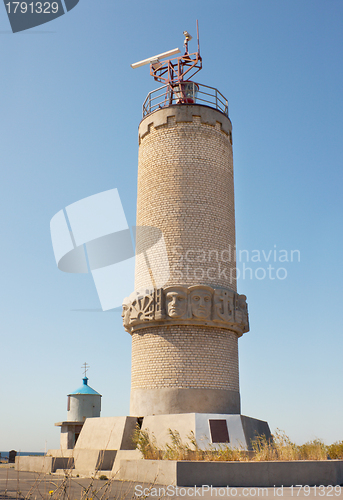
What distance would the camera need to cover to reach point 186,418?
1620 cm

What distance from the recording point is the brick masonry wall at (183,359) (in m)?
18.4

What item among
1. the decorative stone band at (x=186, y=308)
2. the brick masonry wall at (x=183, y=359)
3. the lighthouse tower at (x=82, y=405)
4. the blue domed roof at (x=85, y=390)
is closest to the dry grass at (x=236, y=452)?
the brick masonry wall at (x=183, y=359)

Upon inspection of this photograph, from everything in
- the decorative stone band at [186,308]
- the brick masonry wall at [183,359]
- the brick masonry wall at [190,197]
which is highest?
the brick masonry wall at [190,197]

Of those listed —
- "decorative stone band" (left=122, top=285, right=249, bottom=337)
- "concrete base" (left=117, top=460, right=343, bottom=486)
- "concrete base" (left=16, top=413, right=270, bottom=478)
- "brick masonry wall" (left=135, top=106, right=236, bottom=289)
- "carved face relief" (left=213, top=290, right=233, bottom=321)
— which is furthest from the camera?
"brick masonry wall" (left=135, top=106, right=236, bottom=289)

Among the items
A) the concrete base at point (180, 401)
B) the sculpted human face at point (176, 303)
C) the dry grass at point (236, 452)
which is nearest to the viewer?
the dry grass at point (236, 452)

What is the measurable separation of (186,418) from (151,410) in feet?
8.13

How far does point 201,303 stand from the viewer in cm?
1880

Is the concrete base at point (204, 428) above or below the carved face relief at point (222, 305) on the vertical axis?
below

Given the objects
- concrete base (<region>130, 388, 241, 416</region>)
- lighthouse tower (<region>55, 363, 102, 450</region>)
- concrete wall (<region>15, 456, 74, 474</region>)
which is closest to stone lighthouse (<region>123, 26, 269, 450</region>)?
concrete base (<region>130, 388, 241, 416</region>)

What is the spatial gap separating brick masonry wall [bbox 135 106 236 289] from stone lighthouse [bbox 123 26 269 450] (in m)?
0.05

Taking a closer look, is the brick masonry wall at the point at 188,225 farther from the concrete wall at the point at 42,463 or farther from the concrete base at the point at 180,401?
the concrete wall at the point at 42,463

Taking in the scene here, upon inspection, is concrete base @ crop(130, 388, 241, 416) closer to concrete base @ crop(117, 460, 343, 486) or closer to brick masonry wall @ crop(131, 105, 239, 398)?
brick masonry wall @ crop(131, 105, 239, 398)

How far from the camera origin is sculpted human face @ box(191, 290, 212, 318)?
18656 millimetres

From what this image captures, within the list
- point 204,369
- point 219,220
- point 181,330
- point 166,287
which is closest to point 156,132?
point 219,220
